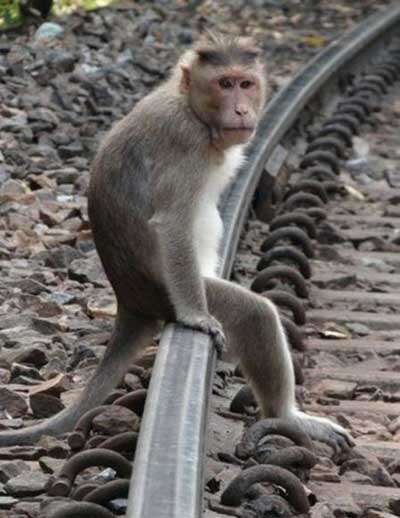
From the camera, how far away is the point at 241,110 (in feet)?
16.8

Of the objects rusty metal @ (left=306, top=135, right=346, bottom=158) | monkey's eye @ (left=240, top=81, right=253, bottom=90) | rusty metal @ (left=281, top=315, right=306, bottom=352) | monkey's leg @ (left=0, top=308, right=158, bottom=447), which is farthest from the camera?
rusty metal @ (left=306, top=135, right=346, bottom=158)

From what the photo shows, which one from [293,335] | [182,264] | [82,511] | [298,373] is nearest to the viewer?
[82,511]

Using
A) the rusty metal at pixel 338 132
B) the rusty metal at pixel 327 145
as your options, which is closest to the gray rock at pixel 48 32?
the rusty metal at pixel 338 132

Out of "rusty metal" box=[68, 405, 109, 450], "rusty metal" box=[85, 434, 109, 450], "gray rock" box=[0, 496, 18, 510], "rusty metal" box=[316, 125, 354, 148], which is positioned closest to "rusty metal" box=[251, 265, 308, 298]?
"rusty metal" box=[68, 405, 109, 450]

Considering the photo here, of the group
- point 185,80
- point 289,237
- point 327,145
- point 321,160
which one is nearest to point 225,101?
point 185,80

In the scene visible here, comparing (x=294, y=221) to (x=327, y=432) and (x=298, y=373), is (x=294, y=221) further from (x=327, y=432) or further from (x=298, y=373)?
(x=327, y=432)

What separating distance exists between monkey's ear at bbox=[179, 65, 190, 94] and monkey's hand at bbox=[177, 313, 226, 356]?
830mm

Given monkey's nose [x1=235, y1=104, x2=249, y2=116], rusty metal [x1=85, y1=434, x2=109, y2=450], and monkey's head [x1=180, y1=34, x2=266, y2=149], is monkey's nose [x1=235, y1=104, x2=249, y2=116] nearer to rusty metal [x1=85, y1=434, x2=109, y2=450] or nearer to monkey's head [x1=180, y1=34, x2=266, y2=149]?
monkey's head [x1=180, y1=34, x2=266, y2=149]

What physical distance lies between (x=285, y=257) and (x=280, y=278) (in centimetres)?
26

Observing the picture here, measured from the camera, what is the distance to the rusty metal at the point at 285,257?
6.52 m

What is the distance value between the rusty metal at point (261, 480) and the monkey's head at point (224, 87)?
1.38 metres

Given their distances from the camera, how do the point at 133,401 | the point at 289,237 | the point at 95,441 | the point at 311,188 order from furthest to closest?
the point at 311,188, the point at 289,237, the point at 133,401, the point at 95,441

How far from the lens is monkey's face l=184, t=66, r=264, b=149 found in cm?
511

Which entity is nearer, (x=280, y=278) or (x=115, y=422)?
(x=115, y=422)
